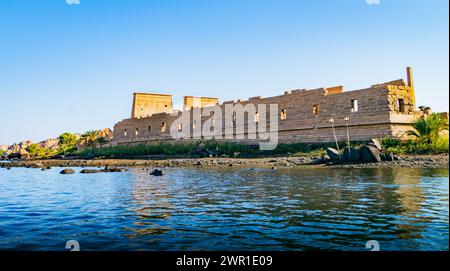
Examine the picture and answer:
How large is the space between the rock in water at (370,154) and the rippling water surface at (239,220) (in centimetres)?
774

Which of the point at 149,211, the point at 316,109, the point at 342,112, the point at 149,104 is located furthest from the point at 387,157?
the point at 149,104


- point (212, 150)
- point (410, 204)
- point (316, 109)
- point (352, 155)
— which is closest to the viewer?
point (410, 204)

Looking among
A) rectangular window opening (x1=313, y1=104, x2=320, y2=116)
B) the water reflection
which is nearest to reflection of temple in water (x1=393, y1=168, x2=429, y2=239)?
the water reflection

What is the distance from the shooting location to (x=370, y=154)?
16922mm

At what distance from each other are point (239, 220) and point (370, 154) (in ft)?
44.0

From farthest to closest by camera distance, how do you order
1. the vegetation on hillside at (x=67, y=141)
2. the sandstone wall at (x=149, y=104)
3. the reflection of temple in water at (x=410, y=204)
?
1. the vegetation on hillside at (x=67, y=141)
2. the sandstone wall at (x=149, y=104)
3. the reflection of temple in water at (x=410, y=204)

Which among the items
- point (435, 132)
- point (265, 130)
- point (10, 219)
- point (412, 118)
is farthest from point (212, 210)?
point (265, 130)

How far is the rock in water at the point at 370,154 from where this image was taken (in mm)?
16719

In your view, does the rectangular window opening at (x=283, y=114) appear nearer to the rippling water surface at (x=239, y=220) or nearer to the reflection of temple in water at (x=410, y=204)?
the reflection of temple in water at (x=410, y=204)

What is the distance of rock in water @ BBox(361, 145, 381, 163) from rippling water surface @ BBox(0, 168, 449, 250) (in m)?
7.74

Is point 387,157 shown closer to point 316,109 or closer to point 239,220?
point 316,109

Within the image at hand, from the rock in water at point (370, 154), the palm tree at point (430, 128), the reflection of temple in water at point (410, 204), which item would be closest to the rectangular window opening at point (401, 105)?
the palm tree at point (430, 128)
